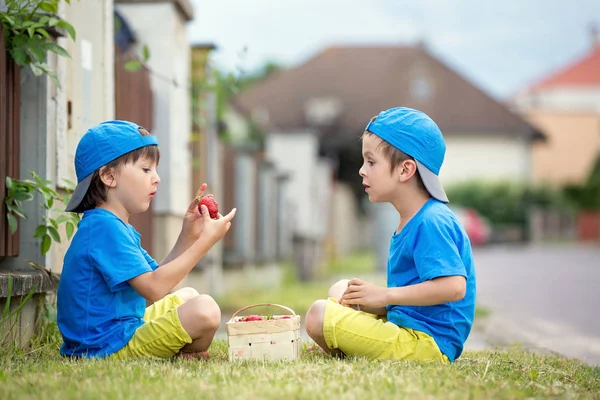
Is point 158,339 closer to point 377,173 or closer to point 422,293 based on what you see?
point 422,293

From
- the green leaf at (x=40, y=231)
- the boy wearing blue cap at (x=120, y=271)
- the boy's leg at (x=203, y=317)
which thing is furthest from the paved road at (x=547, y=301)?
the green leaf at (x=40, y=231)

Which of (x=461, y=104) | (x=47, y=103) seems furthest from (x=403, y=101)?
(x=47, y=103)

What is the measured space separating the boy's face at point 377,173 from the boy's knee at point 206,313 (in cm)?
94

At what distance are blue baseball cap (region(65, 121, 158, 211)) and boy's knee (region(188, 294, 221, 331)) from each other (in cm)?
73

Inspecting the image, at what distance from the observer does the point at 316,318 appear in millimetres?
4121

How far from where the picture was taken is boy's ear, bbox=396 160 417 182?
4207 millimetres

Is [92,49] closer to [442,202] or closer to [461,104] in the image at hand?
[442,202]

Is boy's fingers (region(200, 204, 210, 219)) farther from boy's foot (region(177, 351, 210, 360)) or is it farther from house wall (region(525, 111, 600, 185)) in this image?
house wall (region(525, 111, 600, 185))

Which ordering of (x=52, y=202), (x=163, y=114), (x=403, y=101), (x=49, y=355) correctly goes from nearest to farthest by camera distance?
1. (x=49, y=355)
2. (x=52, y=202)
3. (x=163, y=114)
4. (x=403, y=101)

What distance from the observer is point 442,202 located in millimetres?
4312

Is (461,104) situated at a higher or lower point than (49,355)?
higher

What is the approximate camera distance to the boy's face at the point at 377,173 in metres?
4.23

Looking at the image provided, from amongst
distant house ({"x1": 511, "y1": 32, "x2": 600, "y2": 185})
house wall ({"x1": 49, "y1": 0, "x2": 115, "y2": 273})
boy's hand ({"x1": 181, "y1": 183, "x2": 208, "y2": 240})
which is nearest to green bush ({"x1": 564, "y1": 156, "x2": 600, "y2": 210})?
distant house ({"x1": 511, "y1": 32, "x2": 600, "y2": 185})

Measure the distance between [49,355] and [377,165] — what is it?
1769 millimetres
